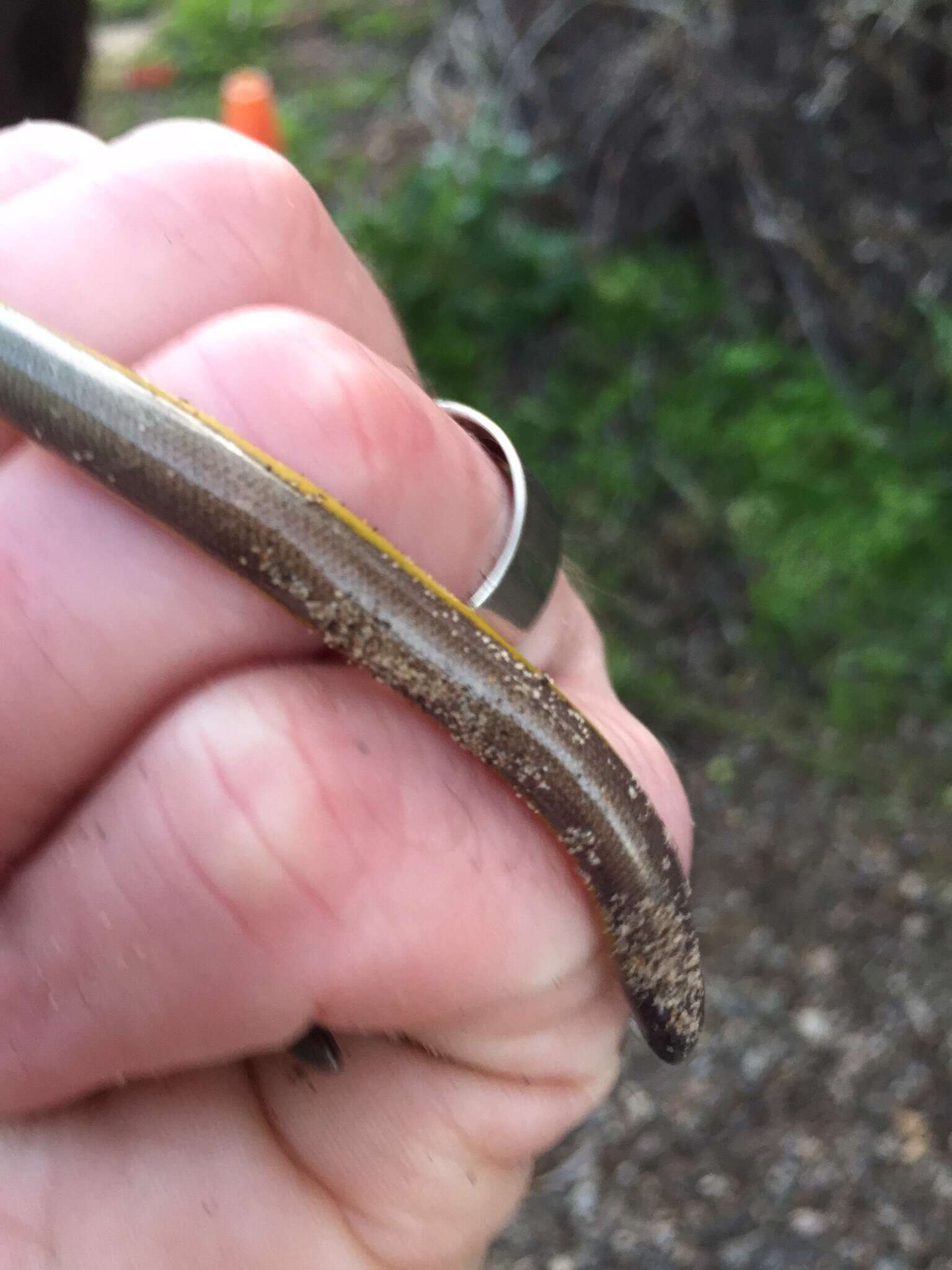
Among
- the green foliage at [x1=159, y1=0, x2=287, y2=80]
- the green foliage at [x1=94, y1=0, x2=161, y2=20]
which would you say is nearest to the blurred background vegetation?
the green foliage at [x1=159, y1=0, x2=287, y2=80]

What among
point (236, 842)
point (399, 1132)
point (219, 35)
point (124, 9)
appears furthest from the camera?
point (124, 9)

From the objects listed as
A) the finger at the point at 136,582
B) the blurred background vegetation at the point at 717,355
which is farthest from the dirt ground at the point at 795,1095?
the finger at the point at 136,582

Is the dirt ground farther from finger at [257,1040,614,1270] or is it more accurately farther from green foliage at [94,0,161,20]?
green foliage at [94,0,161,20]

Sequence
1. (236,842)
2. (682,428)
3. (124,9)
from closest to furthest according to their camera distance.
Result: (236,842)
(682,428)
(124,9)

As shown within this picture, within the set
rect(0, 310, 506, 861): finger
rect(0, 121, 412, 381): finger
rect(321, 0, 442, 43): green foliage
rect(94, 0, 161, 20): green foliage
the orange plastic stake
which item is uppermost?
rect(0, 121, 412, 381): finger

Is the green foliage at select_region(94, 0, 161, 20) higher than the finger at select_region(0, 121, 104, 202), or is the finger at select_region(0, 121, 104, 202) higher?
the finger at select_region(0, 121, 104, 202)

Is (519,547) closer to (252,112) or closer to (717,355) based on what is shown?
(717,355)

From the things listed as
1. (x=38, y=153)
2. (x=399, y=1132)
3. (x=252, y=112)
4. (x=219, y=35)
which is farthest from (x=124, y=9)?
(x=399, y=1132)
